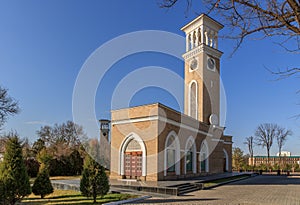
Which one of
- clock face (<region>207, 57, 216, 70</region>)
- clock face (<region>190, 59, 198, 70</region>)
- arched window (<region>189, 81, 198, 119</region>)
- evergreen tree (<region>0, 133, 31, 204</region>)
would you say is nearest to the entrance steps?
evergreen tree (<region>0, 133, 31, 204</region>)

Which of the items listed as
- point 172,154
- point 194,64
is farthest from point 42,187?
point 194,64

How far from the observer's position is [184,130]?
71.3ft

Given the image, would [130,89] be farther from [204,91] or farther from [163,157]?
[204,91]

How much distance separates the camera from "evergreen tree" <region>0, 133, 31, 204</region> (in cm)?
1045

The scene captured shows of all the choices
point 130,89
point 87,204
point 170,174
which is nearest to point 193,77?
point 130,89

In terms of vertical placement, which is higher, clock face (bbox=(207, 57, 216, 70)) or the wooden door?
clock face (bbox=(207, 57, 216, 70))

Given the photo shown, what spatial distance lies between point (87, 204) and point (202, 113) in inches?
759

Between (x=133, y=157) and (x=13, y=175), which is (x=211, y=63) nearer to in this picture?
(x=133, y=157)

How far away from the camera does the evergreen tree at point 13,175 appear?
34.3ft

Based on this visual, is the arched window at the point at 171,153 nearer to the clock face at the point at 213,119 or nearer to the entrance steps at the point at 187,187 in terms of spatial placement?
the entrance steps at the point at 187,187

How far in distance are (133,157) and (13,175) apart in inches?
397

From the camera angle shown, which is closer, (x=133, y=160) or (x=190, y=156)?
(x=133, y=160)

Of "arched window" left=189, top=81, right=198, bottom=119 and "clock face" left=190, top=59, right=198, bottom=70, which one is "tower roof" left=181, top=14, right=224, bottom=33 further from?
"arched window" left=189, top=81, right=198, bottom=119

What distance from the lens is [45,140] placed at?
3869cm
